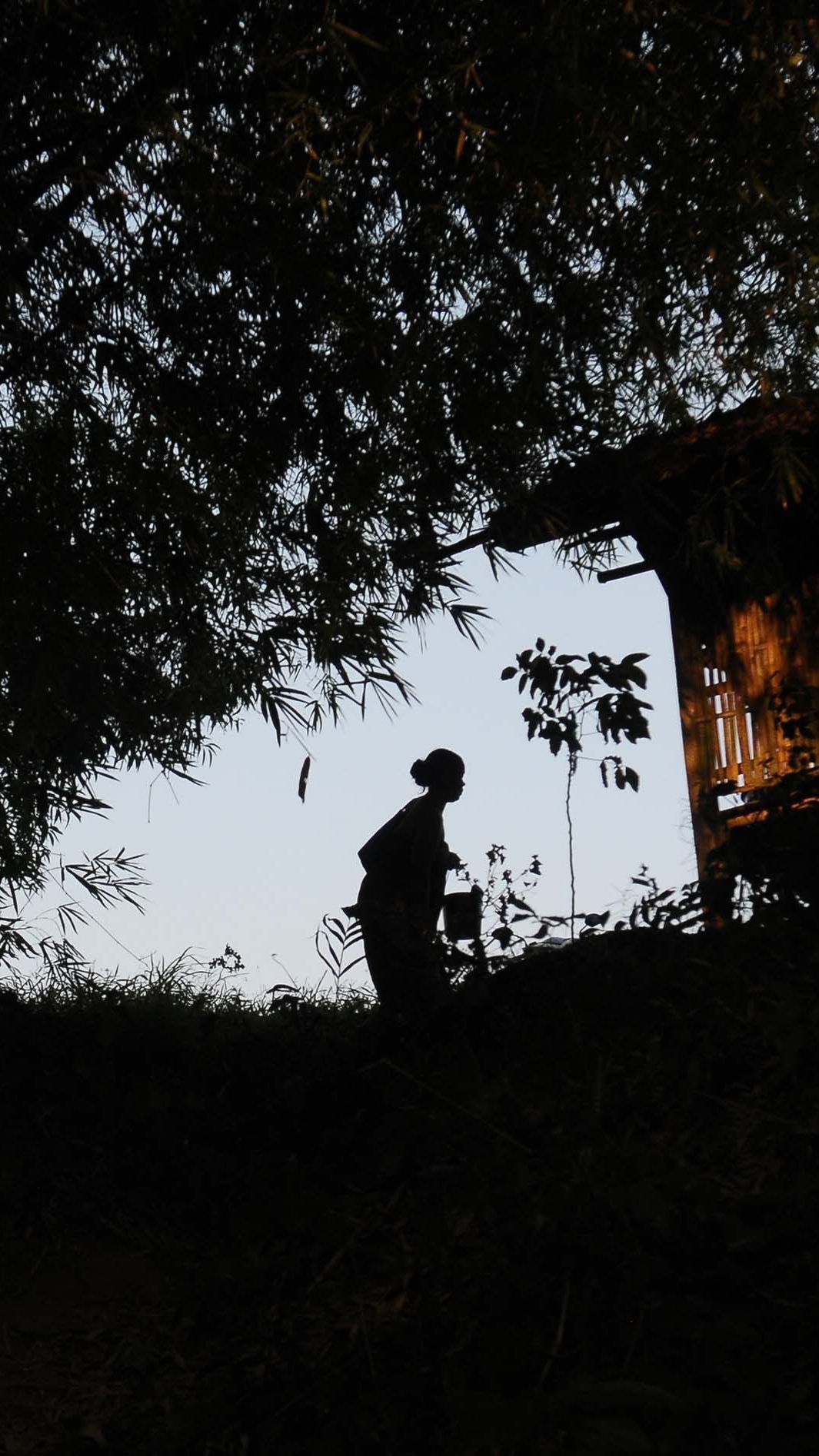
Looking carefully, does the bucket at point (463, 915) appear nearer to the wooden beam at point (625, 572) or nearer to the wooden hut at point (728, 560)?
the wooden hut at point (728, 560)

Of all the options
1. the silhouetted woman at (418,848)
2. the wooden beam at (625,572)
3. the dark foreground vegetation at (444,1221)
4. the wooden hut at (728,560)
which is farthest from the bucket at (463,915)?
the wooden beam at (625,572)

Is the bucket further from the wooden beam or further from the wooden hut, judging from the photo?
the wooden beam

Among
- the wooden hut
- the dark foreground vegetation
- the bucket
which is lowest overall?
the dark foreground vegetation

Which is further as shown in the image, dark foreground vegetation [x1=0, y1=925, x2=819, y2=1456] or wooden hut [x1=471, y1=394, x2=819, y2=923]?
wooden hut [x1=471, y1=394, x2=819, y2=923]

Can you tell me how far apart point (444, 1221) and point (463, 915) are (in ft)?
4.97

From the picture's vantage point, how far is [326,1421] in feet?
8.23

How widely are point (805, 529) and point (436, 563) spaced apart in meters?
3.00

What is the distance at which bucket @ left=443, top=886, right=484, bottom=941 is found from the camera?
4.34 m

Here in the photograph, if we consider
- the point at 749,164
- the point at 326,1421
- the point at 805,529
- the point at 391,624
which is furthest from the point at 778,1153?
the point at 805,529

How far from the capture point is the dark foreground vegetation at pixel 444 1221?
2293mm

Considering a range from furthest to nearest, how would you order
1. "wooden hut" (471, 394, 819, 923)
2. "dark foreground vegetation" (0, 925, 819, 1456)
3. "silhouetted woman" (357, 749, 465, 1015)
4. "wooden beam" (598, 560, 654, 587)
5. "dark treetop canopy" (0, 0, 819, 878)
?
"wooden beam" (598, 560, 654, 587) < "silhouetted woman" (357, 749, 465, 1015) < "wooden hut" (471, 394, 819, 923) < "dark treetop canopy" (0, 0, 819, 878) < "dark foreground vegetation" (0, 925, 819, 1456)

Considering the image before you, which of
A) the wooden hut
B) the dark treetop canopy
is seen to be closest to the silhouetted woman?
the dark treetop canopy

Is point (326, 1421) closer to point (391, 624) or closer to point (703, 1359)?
point (703, 1359)

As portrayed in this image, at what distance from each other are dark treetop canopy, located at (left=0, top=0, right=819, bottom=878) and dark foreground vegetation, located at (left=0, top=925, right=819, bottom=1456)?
7.45ft
